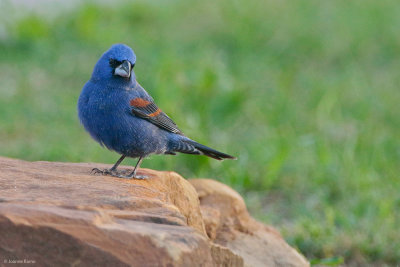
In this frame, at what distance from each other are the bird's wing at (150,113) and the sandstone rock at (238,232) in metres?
0.45

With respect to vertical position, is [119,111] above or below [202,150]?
above

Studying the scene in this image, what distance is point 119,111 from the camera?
390 cm

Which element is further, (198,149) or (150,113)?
(198,149)

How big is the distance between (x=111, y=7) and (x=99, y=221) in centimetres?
791

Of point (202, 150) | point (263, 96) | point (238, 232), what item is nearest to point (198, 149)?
point (202, 150)

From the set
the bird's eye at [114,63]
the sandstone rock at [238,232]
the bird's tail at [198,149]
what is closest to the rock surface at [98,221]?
the sandstone rock at [238,232]

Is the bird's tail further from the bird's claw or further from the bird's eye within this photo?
the bird's eye

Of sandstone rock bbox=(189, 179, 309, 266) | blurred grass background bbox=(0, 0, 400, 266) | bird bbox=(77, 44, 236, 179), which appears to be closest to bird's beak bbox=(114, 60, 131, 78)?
bird bbox=(77, 44, 236, 179)

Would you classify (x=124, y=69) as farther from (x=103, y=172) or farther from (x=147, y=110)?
(x=103, y=172)

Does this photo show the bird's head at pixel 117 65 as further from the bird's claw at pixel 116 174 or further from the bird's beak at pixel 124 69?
the bird's claw at pixel 116 174

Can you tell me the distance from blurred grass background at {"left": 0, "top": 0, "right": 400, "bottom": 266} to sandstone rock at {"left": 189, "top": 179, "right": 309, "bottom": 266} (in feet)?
1.72

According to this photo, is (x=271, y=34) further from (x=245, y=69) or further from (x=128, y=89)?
(x=128, y=89)

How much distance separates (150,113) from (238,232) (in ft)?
2.74

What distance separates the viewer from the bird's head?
3899 mm
